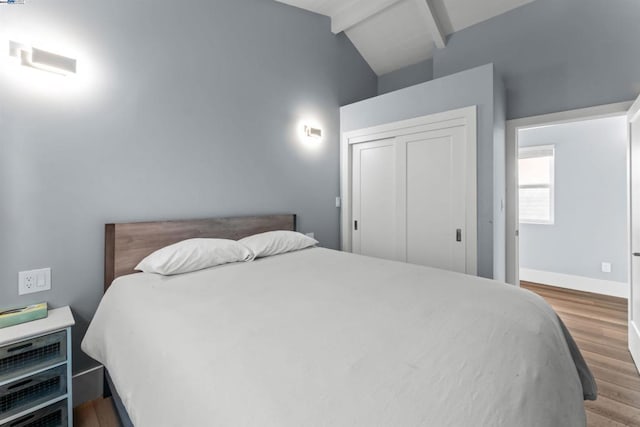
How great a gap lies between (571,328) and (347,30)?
4.03m

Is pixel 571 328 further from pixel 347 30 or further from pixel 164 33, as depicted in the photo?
A: pixel 164 33

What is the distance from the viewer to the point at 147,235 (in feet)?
6.74

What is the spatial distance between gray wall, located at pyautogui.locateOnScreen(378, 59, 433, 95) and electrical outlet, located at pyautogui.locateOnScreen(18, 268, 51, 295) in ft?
12.9

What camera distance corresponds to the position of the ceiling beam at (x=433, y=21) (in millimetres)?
2893

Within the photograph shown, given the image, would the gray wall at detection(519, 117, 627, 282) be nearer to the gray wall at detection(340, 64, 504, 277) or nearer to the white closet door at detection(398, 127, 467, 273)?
the gray wall at detection(340, 64, 504, 277)

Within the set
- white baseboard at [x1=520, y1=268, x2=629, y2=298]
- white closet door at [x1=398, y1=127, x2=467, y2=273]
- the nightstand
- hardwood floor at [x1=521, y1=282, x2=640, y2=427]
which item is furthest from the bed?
white baseboard at [x1=520, y1=268, x2=629, y2=298]

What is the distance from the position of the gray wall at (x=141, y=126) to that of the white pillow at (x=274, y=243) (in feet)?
1.27

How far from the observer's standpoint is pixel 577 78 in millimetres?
2555

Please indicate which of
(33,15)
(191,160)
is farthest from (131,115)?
(33,15)

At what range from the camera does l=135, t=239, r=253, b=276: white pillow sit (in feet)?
6.09

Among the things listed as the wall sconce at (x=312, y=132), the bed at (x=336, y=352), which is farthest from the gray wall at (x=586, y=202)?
the bed at (x=336, y=352)

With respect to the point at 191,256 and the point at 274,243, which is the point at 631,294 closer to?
the point at 274,243

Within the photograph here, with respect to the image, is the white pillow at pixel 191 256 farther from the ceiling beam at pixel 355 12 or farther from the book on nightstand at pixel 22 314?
the ceiling beam at pixel 355 12

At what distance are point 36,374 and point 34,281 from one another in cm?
53
